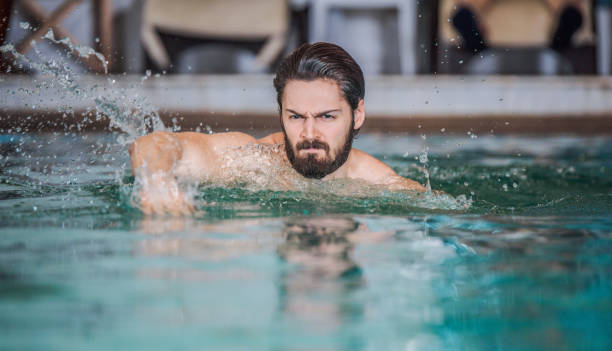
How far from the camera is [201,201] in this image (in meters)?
3.00

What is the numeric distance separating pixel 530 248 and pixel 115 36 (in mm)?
8292

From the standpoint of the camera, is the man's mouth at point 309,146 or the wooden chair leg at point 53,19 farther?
the wooden chair leg at point 53,19

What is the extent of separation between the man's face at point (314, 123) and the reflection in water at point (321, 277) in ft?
1.97

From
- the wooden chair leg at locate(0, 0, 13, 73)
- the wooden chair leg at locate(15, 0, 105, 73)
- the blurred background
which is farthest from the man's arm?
the wooden chair leg at locate(0, 0, 13, 73)

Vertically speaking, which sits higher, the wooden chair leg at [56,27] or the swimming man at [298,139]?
the wooden chair leg at [56,27]

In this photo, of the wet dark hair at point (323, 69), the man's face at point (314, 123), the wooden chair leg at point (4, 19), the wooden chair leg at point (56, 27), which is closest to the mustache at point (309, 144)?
the man's face at point (314, 123)

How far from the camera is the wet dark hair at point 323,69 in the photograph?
3.26 meters

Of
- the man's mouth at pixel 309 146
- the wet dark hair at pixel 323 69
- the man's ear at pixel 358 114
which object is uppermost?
the wet dark hair at pixel 323 69

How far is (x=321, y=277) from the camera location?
1950 millimetres

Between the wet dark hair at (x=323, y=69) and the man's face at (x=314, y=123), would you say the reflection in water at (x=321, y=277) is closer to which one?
the man's face at (x=314, y=123)

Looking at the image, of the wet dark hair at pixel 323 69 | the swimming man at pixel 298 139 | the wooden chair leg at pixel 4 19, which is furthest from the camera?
the wooden chair leg at pixel 4 19

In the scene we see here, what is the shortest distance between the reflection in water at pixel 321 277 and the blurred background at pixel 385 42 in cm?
598

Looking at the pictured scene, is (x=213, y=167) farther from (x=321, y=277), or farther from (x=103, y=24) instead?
(x=103, y=24)

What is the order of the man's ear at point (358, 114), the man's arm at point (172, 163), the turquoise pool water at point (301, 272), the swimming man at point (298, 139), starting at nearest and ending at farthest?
the turquoise pool water at point (301, 272), the man's arm at point (172, 163), the swimming man at point (298, 139), the man's ear at point (358, 114)
